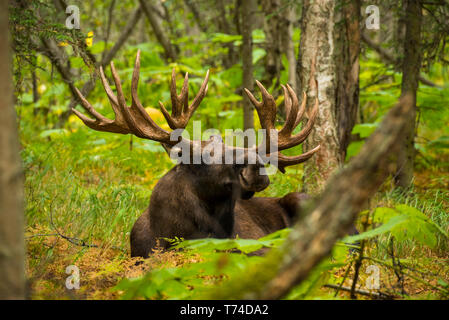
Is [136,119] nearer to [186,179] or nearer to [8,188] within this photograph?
[186,179]

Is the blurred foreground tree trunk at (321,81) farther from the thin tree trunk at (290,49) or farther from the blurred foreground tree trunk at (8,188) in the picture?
the blurred foreground tree trunk at (8,188)

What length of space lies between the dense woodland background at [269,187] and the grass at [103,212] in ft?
0.07

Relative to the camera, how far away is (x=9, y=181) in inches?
64.4

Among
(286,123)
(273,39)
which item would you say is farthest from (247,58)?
(286,123)

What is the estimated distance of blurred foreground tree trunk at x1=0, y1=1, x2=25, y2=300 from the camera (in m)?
1.62

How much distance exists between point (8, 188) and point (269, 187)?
220 inches

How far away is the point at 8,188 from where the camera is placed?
1.63 meters

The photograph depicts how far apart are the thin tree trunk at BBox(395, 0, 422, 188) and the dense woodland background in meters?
0.02

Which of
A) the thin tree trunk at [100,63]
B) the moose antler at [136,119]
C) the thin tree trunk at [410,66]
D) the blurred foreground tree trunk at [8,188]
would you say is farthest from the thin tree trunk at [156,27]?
the blurred foreground tree trunk at [8,188]

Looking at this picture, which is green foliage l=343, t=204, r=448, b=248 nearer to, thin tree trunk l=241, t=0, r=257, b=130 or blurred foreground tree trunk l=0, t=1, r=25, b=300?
blurred foreground tree trunk l=0, t=1, r=25, b=300

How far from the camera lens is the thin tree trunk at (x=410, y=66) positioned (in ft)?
22.5

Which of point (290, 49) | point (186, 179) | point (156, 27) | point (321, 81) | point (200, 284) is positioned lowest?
point (200, 284)

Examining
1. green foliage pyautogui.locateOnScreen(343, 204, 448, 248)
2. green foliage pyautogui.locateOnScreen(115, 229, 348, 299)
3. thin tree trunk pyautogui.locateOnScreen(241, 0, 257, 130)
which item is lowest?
green foliage pyautogui.locateOnScreen(115, 229, 348, 299)

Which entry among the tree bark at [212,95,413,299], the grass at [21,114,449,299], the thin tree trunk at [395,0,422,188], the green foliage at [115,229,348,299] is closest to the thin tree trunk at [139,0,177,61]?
the grass at [21,114,449,299]
